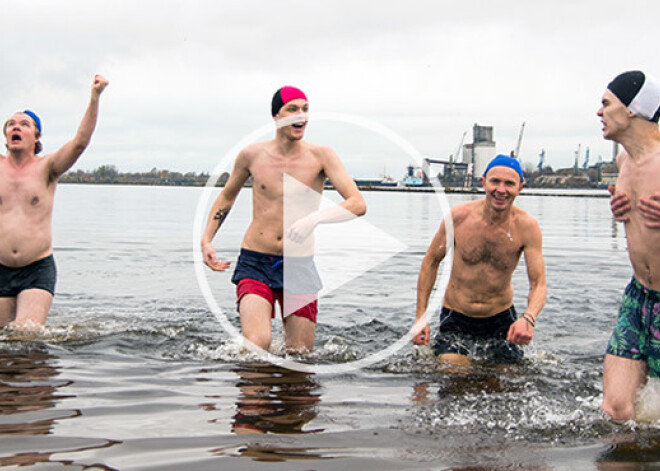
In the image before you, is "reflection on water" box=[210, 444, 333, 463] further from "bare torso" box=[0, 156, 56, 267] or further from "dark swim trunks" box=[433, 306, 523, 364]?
"bare torso" box=[0, 156, 56, 267]

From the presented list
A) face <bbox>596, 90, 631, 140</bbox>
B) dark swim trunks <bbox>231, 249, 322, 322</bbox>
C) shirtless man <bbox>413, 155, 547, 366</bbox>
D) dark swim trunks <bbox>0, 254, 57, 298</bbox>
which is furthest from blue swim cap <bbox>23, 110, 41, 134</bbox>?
face <bbox>596, 90, 631, 140</bbox>

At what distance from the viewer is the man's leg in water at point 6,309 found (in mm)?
8633

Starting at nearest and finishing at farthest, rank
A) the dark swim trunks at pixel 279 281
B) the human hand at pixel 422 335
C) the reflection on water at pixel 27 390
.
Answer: the reflection on water at pixel 27 390 < the human hand at pixel 422 335 < the dark swim trunks at pixel 279 281

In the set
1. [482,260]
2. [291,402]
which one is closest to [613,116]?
[482,260]

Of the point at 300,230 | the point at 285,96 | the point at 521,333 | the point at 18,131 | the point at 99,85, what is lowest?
the point at 521,333

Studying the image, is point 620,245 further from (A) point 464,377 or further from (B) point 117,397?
(B) point 117,397

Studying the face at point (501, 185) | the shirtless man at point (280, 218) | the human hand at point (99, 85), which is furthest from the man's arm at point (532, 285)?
the human hand at point (99, 85)

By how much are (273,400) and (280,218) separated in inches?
88.6

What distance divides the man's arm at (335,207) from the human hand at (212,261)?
78 centimetres

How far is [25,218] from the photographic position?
8.73 metres

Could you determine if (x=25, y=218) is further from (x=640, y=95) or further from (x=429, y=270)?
(x=640, y=95)

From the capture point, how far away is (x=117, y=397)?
604 cm

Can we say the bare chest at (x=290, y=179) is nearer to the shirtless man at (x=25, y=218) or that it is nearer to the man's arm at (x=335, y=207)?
the man's arm at (x=335, y=207)

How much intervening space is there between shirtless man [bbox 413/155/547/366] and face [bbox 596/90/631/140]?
172 centimetres
